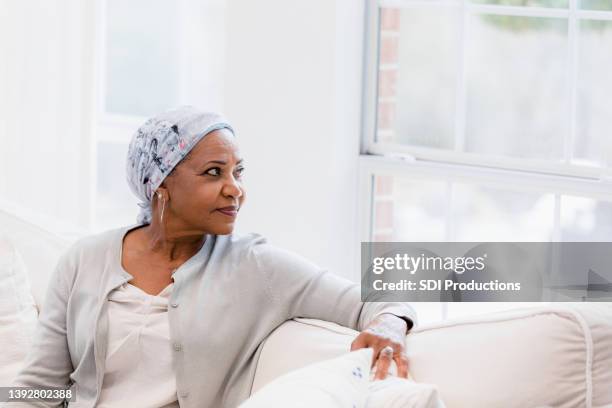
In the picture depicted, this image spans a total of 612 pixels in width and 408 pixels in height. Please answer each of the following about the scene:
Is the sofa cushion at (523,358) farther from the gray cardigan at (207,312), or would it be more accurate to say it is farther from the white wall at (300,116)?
the white wall at (300,116)

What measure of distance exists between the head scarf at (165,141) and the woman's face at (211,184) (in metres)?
0.02

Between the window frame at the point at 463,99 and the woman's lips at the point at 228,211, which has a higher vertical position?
the window frame at the point at 463,99

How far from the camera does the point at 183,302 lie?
82.0 inches

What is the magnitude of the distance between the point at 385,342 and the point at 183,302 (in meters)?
0.51

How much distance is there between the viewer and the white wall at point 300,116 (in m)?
3.04

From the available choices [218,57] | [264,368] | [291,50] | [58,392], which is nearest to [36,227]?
[58,392]

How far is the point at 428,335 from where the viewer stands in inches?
73.2

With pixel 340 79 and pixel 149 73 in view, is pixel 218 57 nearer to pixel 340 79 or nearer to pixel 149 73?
pixel 149 73

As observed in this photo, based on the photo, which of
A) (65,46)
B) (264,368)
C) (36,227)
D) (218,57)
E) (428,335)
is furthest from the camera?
(218,57)

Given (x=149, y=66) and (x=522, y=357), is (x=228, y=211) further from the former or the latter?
(x=149, y=66)

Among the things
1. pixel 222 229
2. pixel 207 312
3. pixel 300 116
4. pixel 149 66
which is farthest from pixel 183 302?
pixel 149 66

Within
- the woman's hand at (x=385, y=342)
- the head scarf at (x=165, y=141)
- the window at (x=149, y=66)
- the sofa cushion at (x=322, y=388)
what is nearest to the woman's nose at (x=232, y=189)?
the head scarf at (x=165, y=141)

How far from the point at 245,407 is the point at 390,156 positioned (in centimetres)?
166

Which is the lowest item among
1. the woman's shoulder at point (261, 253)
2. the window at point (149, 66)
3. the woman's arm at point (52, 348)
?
the woman's arm at point (52, 348)
